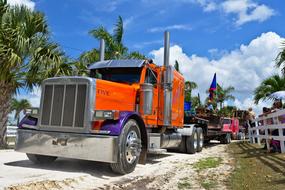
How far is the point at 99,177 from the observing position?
20.5ft

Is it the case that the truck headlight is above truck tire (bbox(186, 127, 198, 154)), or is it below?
above

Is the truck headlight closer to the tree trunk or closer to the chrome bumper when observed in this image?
the chrome bumper

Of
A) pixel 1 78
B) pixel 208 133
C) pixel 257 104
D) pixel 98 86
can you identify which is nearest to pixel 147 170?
pixel 98 86

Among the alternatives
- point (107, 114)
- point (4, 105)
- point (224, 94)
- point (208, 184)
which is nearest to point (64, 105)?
point (107, 114)

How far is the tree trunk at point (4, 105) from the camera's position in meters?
11.5

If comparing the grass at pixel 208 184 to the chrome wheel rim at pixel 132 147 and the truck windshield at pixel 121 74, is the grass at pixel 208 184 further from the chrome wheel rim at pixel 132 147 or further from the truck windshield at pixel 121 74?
the truck windshield at pixel 121 74

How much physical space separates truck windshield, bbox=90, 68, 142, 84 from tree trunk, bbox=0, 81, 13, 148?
4533mm

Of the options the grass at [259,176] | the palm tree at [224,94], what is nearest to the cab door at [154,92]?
the grass at [259,176]

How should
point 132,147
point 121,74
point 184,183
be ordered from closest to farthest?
1. point 184,183
2. point 132,147
3. point 121,74

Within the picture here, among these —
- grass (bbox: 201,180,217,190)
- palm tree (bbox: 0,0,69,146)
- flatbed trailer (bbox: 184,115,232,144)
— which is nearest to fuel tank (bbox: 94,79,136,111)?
grass (bbox: 201,180,217,190)

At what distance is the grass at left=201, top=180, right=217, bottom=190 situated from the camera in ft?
18.7

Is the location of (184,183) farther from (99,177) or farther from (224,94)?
(224,94)

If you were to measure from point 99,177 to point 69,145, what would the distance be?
2.93ft

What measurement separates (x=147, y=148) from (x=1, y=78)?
241 inches
